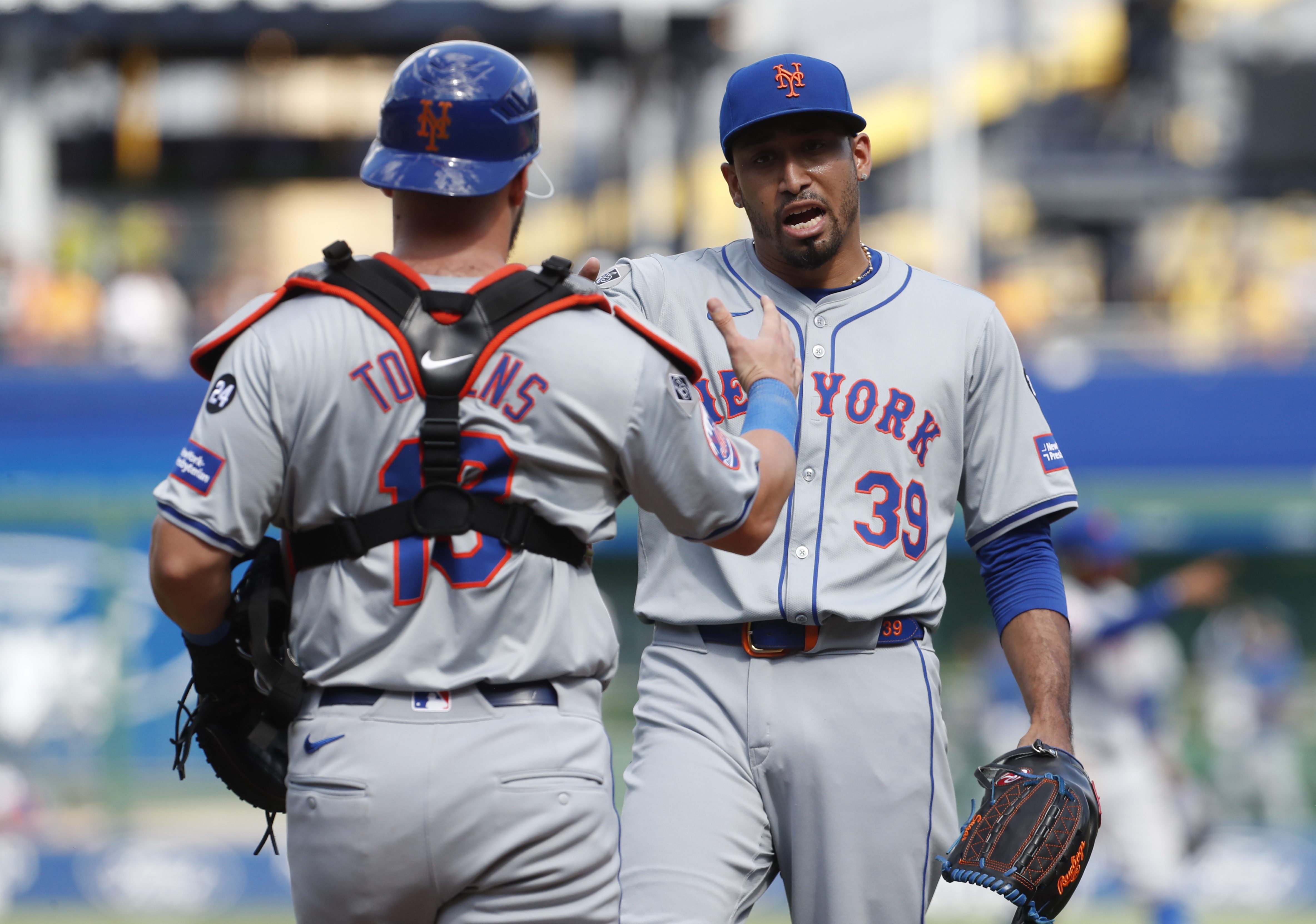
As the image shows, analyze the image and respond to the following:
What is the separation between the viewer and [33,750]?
8.48 m

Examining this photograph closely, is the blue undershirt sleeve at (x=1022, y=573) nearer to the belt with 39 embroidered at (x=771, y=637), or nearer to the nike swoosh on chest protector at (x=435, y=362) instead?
the belt with 39 embroidered at (x=771, y=637)

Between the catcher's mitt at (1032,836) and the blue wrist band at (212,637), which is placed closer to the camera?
the blue wrist band at (212,637)

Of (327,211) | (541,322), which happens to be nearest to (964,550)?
(327,211)

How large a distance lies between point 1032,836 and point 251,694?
1.45m

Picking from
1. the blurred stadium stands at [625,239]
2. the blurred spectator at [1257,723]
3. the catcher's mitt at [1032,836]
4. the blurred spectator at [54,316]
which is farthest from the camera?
the blurred spectator at [54,316]

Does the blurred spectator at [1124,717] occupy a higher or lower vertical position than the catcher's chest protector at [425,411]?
lower

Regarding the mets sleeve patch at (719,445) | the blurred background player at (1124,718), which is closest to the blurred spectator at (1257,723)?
the blurred background player at (1124,718)

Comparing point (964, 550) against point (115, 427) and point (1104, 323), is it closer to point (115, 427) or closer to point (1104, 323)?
point (1104, 323)

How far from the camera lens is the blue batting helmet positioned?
237cm

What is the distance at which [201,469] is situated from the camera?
7.47ft

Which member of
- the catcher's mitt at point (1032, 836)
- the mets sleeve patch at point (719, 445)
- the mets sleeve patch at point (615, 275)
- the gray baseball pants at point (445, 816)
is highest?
the mets sleeve patch at point (615, 275)

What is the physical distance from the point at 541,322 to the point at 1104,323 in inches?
457

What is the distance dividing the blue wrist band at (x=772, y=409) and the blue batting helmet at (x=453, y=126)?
0.58 meters

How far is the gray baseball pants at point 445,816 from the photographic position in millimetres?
2250
